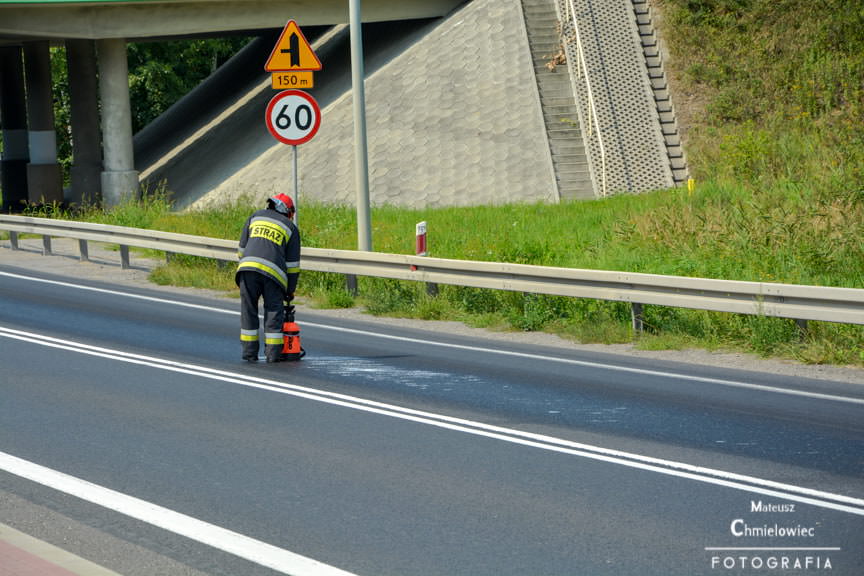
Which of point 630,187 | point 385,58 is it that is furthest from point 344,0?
point 630,187

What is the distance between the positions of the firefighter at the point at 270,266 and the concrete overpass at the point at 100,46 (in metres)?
18.8

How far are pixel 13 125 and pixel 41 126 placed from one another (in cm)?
415

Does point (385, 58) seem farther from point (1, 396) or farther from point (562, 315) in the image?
point (1, 396)

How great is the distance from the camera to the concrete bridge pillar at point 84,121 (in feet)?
117

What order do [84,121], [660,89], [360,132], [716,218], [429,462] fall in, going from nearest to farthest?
[429,462], [360,132], [716,218], [660,89], [84,121]

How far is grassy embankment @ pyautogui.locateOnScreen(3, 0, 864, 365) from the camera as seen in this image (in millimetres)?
13155

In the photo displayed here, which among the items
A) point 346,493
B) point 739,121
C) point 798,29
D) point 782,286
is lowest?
point 346,493

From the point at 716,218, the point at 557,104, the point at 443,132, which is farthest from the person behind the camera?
the point at 557,104

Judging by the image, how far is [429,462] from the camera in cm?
716

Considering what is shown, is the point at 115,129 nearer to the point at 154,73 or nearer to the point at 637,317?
the point at 154,73

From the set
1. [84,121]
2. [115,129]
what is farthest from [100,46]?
[84,121]

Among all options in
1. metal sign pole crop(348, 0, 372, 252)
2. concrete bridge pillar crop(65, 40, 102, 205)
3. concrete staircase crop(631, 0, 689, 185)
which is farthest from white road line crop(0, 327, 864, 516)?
concrete bridge pillar crop(65, 40, 102, 205)

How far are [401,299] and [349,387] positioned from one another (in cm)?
531

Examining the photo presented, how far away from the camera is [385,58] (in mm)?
33656
